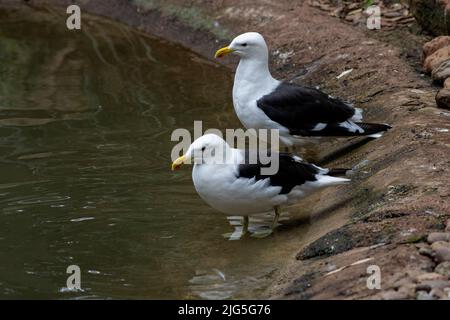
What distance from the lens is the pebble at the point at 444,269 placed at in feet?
16.7

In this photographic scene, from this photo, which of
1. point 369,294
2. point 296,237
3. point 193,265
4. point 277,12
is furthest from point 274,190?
point 277,12

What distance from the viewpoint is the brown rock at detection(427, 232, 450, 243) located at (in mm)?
5523

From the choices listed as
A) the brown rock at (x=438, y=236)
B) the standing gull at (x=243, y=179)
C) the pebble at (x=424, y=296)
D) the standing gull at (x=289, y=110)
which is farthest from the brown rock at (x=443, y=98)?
the pebble at (x=424, y=296)

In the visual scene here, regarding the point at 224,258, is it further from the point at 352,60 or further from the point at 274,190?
the point at 352,60

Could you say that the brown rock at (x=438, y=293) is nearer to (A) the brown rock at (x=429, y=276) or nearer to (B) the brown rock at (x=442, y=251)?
(A) the brown rock at (x=429, y=276)

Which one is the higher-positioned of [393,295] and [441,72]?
[441,72]

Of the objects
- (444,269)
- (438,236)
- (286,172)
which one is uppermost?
(286,172)

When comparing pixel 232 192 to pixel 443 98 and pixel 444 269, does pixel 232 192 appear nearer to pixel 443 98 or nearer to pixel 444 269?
pixel 444 269

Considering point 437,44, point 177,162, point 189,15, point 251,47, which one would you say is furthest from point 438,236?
point 189,15

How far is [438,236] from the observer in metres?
5.54

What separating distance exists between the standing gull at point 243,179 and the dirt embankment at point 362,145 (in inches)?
11.3

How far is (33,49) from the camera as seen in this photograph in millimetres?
12758

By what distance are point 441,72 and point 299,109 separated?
188cm
